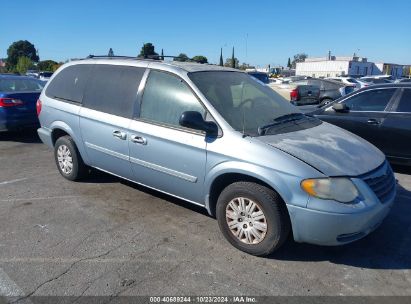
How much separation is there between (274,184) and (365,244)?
1.33 m

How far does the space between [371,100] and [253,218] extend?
169 inches

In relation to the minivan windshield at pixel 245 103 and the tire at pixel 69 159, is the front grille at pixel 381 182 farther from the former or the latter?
the tire at pixel 69 159

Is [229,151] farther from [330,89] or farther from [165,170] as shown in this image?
[330,89]

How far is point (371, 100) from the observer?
678 cm

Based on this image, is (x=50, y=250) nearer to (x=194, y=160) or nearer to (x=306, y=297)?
(x=194, y=160)

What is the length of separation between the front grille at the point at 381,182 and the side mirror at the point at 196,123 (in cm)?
146

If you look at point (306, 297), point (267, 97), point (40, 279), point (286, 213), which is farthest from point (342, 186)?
point (40, 279)

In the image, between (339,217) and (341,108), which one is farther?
(341,108)

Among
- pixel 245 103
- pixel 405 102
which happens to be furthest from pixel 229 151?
pixel 405 102

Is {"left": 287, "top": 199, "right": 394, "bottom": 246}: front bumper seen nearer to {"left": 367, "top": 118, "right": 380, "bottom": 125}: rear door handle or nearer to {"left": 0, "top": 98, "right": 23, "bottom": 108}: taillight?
{"left": 367, "top": 118, "right": 380, "bottom": 125}: rear door handle

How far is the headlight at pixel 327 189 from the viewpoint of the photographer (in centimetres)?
326

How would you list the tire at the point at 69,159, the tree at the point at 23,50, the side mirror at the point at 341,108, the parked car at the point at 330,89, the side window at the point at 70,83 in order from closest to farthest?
the side window at the point at 70,83
the tire at the point at 69,159
the side mirror at the point at 341,108
the parked car at the point at 330,89
the tree at the point at 23,50

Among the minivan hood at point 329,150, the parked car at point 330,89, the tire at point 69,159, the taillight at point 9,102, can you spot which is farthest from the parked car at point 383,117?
the parked car at point 330,89

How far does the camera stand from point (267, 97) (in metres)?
4.74
